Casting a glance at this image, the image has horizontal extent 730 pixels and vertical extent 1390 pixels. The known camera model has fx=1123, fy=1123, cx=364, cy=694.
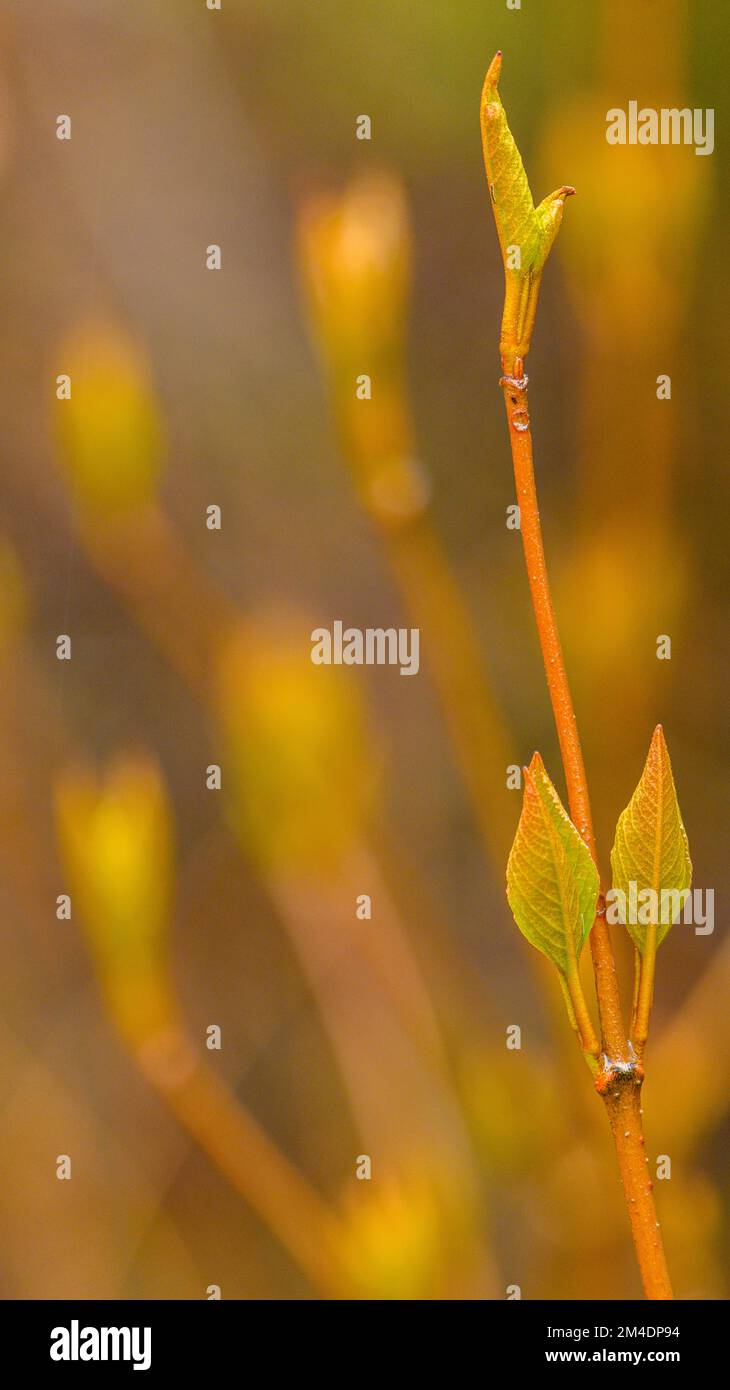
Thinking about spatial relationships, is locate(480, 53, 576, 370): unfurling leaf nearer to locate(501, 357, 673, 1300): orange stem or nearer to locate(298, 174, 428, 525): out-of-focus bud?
locate(501, 357, 673, 1300): orange stem

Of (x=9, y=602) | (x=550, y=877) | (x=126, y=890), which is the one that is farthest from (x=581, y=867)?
(x=9, y=602)

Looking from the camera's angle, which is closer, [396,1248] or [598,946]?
[598,946]

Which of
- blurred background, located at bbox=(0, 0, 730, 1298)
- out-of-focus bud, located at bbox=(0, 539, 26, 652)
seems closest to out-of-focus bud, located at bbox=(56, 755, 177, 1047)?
blurred background, located at bbox=(0, 0, 730, 1298)

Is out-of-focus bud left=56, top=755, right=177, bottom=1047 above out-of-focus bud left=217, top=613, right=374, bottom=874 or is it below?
below

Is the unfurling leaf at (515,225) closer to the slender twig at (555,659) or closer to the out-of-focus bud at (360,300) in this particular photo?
the slender twig at (555,659)

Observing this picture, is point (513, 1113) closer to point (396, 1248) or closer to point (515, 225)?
point (396, 1248)
